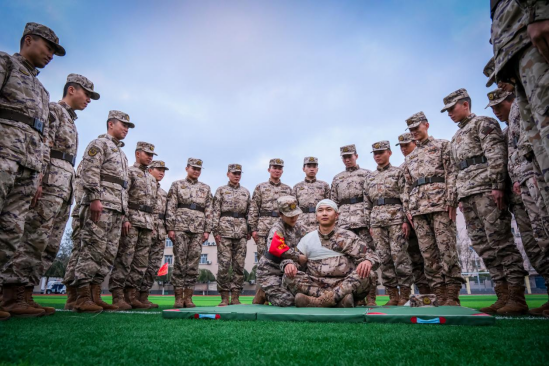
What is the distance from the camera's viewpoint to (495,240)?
13.3ft

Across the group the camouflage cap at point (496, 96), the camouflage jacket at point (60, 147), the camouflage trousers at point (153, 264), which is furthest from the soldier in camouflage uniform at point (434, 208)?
the camouflage trousers at point (153, 264)

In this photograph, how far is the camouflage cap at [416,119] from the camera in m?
5.37

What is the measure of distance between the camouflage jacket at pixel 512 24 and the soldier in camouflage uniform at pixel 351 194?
14.3 ft

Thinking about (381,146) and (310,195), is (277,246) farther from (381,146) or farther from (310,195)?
(381,146)

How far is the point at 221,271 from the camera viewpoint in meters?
6.56

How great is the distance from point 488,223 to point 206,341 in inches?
148

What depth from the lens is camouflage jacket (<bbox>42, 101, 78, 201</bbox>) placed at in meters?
3.79

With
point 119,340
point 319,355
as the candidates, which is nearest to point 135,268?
point 119,340

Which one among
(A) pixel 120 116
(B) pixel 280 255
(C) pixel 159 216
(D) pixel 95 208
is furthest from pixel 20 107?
(C) pixel 159 216

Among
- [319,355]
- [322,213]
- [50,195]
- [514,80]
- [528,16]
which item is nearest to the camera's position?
[319,355]

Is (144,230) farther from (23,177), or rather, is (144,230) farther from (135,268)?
(23,177)

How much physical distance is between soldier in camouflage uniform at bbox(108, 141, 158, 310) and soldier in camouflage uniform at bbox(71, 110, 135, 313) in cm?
85

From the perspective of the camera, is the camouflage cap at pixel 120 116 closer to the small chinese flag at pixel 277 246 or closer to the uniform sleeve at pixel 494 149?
the small chinese flag at pixel 277 246

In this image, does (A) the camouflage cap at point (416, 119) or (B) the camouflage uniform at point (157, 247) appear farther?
(B) the camouflage uniform at point (157, 247)
